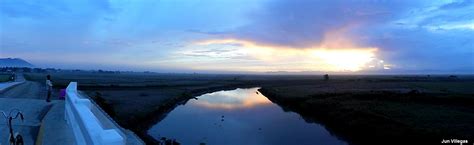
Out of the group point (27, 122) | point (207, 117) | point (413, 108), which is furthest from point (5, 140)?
point (413, 108)

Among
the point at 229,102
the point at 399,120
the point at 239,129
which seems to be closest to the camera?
the point at 399,120

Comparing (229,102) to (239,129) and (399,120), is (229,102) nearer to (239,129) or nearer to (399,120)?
(239,129)

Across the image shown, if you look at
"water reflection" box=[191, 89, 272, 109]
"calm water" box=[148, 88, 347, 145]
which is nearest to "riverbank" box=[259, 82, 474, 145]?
"calm water" box=[148, 88, 347, 145]

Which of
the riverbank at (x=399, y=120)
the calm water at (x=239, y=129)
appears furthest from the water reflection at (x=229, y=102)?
the riverbank at (x=399, y=120)

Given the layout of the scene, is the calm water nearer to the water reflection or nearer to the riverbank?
the riverbank

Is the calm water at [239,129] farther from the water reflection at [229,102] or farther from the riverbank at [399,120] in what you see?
the water reflection at [229,102]

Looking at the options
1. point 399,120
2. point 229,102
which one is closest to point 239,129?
point 399,120

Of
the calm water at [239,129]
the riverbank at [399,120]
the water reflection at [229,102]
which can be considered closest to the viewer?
the riverbank at [399,120]

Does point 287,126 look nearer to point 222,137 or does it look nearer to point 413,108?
point 222,137

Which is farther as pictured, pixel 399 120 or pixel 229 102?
pixel 229 102

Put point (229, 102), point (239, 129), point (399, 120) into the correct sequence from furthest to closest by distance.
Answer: point (229, 102) < point (239, 129) < point (399, 120)

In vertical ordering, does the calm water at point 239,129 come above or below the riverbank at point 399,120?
below
